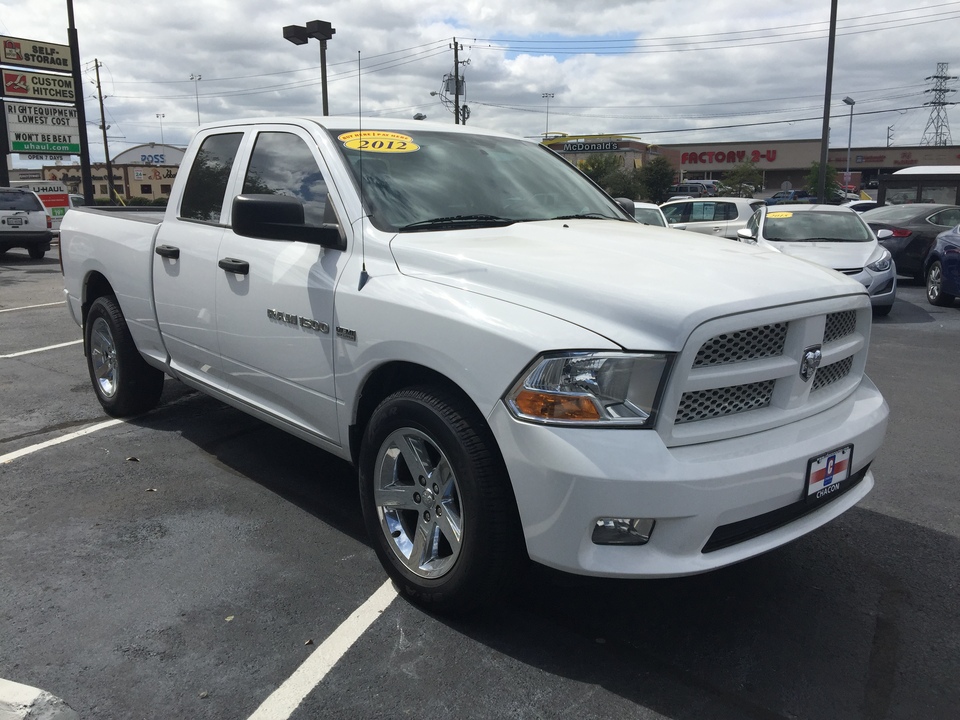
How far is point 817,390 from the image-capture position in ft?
10.4

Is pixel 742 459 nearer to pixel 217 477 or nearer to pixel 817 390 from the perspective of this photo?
pixel 817 390

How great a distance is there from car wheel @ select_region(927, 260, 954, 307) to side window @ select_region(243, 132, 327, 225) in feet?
35.4

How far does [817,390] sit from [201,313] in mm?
3125

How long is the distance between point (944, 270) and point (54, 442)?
1146cm

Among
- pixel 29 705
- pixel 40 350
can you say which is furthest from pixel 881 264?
pixel 29 705

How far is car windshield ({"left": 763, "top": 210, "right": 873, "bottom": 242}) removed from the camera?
11539 millimetres

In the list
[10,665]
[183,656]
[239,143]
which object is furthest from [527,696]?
[239,143]

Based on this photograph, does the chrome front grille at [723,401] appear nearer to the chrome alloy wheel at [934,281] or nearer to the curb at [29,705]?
the curb at [29,705]

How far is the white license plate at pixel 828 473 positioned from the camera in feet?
9.50

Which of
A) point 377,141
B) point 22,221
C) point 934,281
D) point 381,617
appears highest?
point 377,141

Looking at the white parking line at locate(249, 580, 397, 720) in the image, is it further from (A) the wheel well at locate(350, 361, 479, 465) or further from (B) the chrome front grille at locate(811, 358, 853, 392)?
(B) the chrome front grille at locate(811, 358, 853, 392)

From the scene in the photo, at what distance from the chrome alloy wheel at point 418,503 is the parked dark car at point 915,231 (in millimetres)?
13460

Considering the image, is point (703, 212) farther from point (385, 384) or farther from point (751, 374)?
point (751, 374)

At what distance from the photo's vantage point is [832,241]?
448 inches
